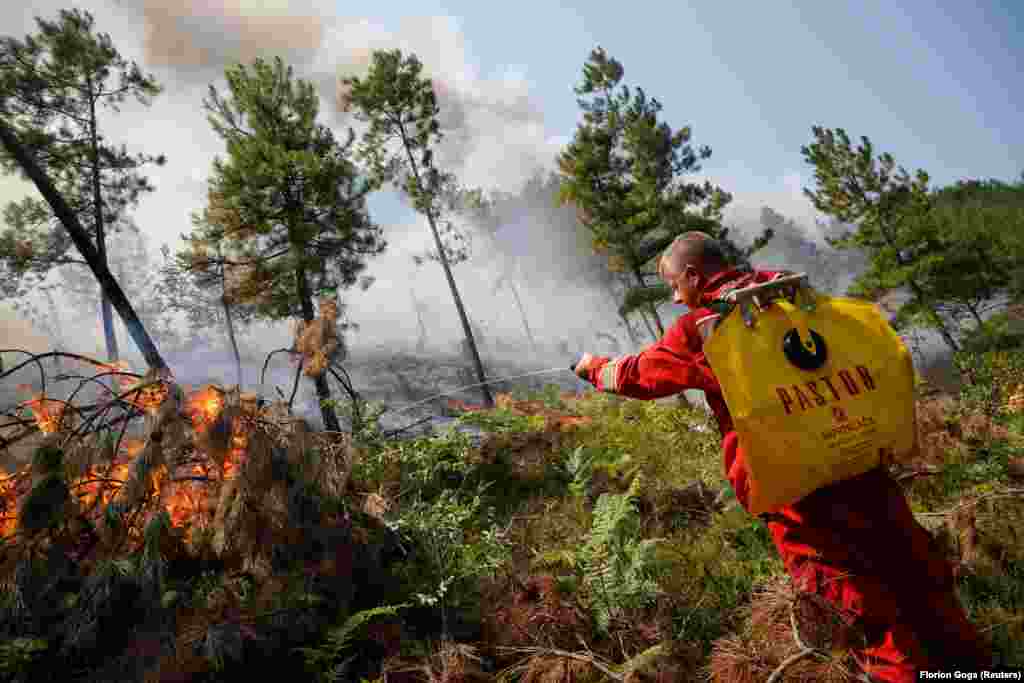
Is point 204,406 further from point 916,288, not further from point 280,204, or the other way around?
point 916,288

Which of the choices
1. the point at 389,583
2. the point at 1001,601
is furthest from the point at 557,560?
the point at 1001,601

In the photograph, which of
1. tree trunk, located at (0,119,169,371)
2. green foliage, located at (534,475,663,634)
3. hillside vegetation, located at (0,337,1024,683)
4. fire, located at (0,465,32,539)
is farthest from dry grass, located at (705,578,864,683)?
tree trunk, located at (0,119,169,371)

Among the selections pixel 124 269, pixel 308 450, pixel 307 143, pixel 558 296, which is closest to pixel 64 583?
pixel 308 450

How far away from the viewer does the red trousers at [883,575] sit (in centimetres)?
185

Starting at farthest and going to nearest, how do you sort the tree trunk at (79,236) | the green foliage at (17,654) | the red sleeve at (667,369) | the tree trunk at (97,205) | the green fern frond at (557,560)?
the tree trunk at (97,205) → the tree trunk at (79,236) → the green fern frond at (557,560) → the green foliage at (17,654) → the red sleeve at (667,369)

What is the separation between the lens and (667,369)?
2096mm

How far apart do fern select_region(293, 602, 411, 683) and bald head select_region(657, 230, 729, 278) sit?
2.22m

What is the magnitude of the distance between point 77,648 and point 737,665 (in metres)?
3.36

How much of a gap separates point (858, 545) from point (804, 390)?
2.42ft

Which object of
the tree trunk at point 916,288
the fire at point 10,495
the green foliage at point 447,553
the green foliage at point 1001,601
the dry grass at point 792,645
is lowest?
the green foliage at point 1001,601

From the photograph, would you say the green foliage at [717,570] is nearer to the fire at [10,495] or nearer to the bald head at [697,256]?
the bald head at [697,256]

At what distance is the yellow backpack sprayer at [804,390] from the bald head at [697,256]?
1.29 feet

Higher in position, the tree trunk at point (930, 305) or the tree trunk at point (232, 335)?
the tree trunk at point (232, 335)

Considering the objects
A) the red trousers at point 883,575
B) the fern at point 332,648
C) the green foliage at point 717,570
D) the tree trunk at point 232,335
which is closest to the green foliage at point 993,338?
the green foliage at point 717,570
